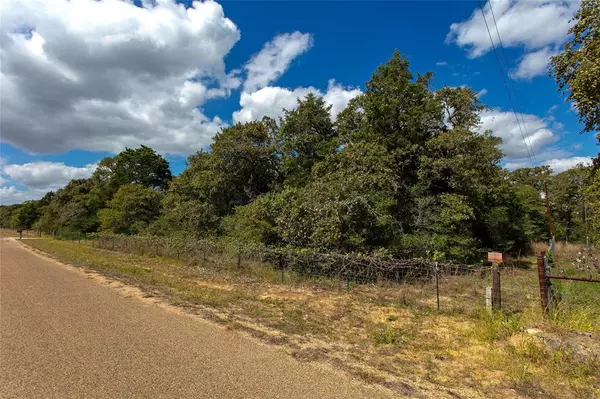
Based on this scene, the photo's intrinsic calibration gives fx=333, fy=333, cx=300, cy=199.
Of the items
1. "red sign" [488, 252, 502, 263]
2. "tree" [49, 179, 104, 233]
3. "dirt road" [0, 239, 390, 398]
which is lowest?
"dirt road" [0, 239, 390, 398]

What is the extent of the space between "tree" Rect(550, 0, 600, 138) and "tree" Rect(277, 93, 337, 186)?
42.3 feet

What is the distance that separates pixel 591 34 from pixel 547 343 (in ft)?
36.0

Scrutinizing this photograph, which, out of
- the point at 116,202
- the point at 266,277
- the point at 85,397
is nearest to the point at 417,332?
the point at 85,397

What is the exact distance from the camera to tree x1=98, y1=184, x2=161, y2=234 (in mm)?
30953

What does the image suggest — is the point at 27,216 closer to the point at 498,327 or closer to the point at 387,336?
the point at 387,336

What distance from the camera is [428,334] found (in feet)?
19.0

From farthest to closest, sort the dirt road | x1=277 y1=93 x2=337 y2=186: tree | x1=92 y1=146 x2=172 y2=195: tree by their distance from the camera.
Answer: x1=92 y1=146 x2=172 y2=195: tree → x1=277 y1=93 x2=337 y2=186: tree → the dirt road

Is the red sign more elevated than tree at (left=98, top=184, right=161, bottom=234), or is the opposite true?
tree at (left=98, top=184, right=161, bottom=234)

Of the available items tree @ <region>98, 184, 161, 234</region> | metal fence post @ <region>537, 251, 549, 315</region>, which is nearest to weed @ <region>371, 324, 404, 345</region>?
metal fence post @ <region>537, 251, 549, 315</region>

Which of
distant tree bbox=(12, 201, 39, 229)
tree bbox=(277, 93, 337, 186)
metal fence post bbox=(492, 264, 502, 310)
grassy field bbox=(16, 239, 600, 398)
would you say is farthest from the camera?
distant tree bbox=(12, 201, 39, 229)

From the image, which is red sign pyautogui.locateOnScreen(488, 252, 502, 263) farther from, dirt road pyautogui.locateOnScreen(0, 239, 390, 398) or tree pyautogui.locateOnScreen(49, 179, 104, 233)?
tree pyautogui.locateOnScreen(49, 179, 104, 233)

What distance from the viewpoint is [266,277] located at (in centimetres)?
1217

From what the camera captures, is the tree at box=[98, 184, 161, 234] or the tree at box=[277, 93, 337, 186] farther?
the tree at box=[98, 184, 161, 234]

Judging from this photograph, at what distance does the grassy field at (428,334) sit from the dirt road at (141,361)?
18.5 inches
